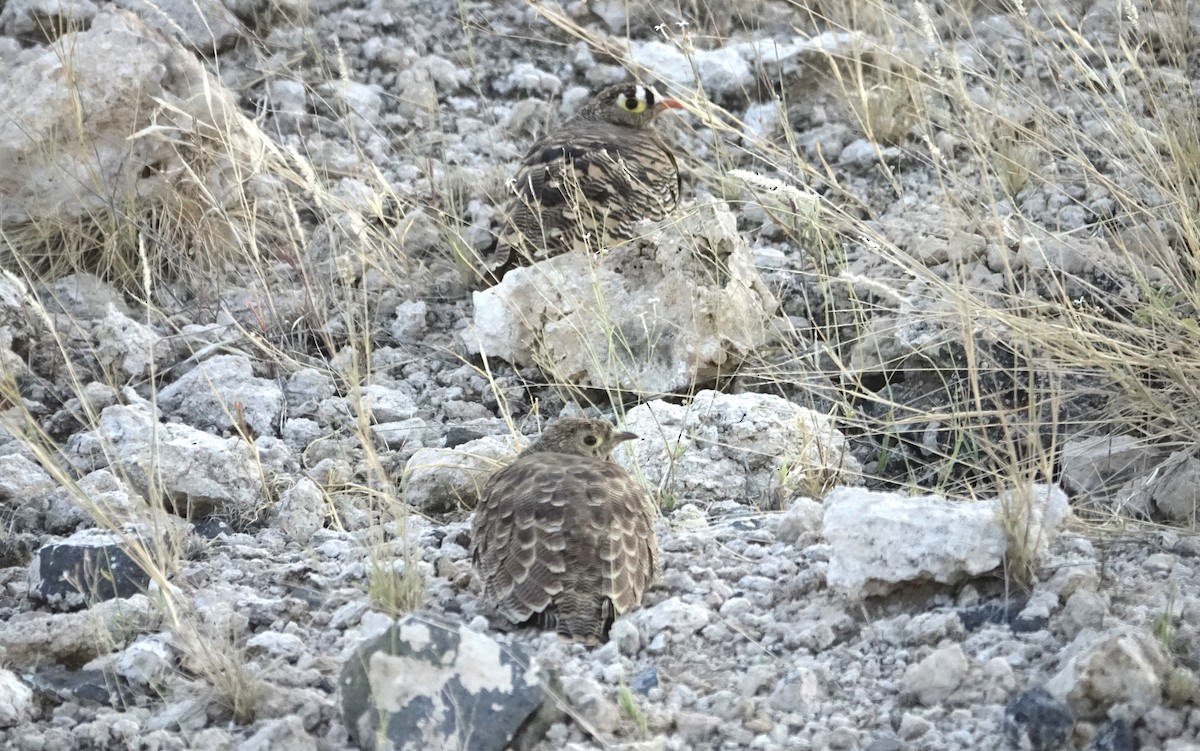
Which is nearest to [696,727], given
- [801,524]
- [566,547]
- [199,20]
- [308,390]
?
[566,547]

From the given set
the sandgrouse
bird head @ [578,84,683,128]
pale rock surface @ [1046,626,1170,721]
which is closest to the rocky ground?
pale rock surface @ [1046,626,1170,721]

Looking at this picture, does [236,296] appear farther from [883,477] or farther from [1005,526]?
[1005,526]

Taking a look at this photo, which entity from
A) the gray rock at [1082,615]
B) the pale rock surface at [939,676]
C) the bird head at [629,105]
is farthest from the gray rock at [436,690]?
the bird head at [629,105]

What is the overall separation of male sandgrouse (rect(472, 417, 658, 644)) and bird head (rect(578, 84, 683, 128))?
10.7 feet

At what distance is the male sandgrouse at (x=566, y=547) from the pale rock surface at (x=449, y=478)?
76 centimetres

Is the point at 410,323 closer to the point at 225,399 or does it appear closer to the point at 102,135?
the point at 225,399

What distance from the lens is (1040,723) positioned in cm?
285

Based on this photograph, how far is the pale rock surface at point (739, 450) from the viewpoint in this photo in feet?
15.2

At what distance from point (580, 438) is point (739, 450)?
0.68 metres

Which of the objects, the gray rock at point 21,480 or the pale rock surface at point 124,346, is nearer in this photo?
the gray rock at point 21,480

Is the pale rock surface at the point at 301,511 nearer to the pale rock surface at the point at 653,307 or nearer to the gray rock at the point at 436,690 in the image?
the pale rock surface at the point at 653,307

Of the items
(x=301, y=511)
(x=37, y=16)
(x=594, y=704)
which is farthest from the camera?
(x=37, y=16)

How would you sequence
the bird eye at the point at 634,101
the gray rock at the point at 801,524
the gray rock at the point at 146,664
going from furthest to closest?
the bird eye at the point at 634,101
the gray rock at the point at 801,524
the gray rock at the point at 146,664

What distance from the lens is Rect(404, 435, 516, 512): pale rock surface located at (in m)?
4.69
